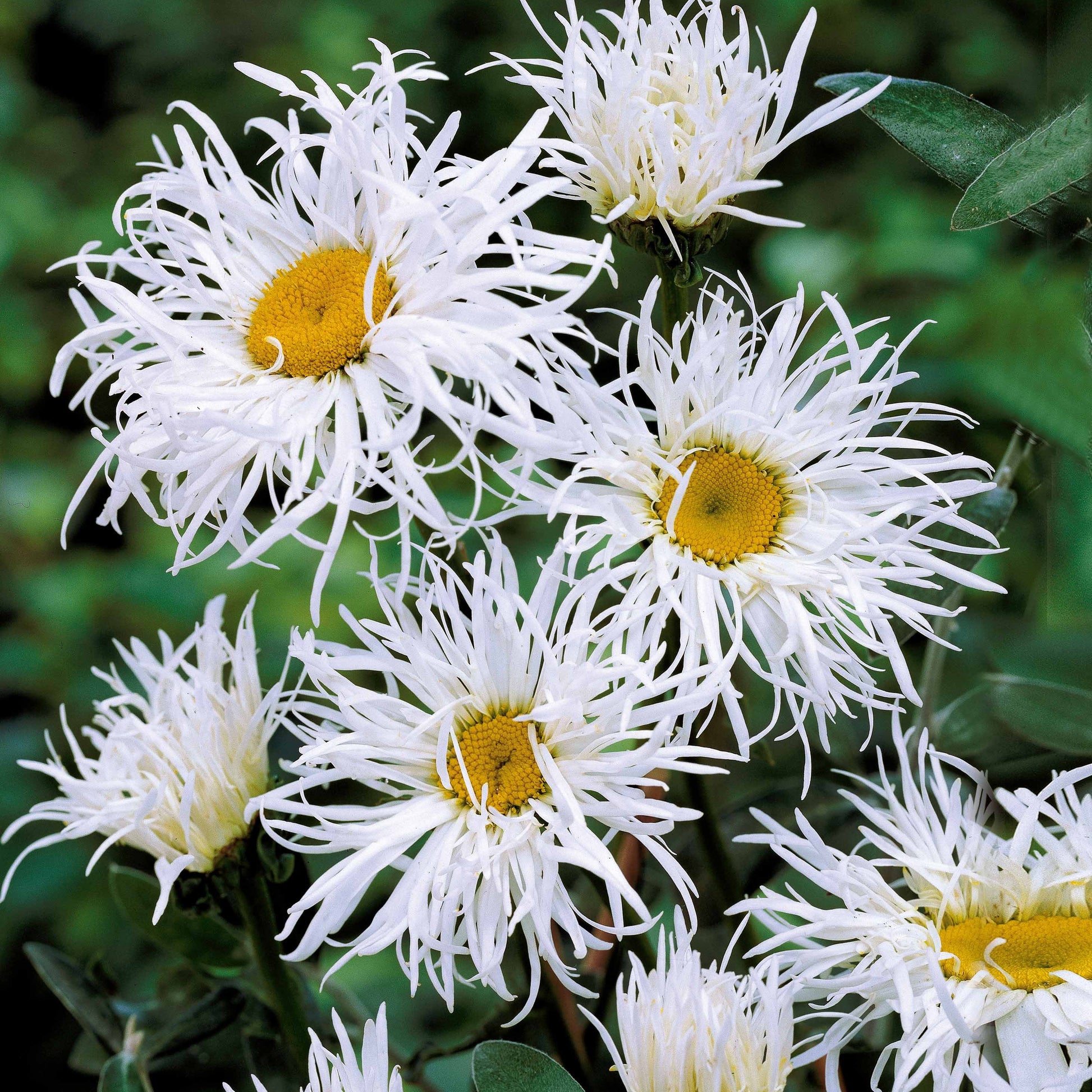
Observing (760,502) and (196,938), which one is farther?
(196,938)

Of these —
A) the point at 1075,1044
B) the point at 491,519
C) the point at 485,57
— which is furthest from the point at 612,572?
the point at 485,57

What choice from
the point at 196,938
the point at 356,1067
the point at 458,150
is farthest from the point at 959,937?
the point at 458,150

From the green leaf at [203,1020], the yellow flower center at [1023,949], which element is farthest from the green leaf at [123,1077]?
the yellow flower center at [1023,949]

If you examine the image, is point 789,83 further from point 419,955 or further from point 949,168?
point 419,955

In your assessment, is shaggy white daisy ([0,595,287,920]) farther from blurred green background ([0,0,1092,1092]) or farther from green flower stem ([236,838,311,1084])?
blurred green background ([0,0,1092,1092])

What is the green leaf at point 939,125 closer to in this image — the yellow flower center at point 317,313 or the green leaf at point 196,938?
the yellow flower center at point 317,313

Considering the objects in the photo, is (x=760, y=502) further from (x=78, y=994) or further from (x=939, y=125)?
(x=78, y=994)

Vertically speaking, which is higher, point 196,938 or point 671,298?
point 671,298
